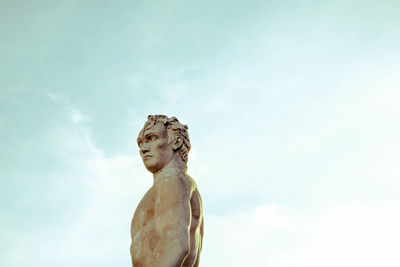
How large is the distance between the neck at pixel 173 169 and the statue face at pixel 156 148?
0.24 feet

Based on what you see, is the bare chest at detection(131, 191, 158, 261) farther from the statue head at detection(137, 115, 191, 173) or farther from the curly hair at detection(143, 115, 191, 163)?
the curly hair at detection(143, 115, 191, 163)

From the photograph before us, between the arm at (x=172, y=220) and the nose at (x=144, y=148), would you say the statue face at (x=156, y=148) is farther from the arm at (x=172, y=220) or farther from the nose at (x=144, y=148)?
the arm at (x=172, y=220)

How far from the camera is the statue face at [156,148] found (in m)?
8.57

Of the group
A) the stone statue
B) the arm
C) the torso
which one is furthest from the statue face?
the arm

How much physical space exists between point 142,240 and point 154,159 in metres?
1.51

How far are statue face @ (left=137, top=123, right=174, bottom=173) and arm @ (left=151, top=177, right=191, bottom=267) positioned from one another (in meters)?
0.65

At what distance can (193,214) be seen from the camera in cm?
801

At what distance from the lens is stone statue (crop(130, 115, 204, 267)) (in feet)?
23.4

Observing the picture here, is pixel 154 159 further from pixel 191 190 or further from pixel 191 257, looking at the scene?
pixel 191 257

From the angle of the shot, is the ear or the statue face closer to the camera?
the statue face

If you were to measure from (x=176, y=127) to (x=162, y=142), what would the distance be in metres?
0.40

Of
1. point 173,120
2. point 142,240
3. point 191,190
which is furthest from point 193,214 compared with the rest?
point 173,120

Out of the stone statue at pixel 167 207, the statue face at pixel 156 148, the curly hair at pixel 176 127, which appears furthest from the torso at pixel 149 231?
the curly hair at pixel 176 127

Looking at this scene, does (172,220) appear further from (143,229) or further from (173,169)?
(173,169)
